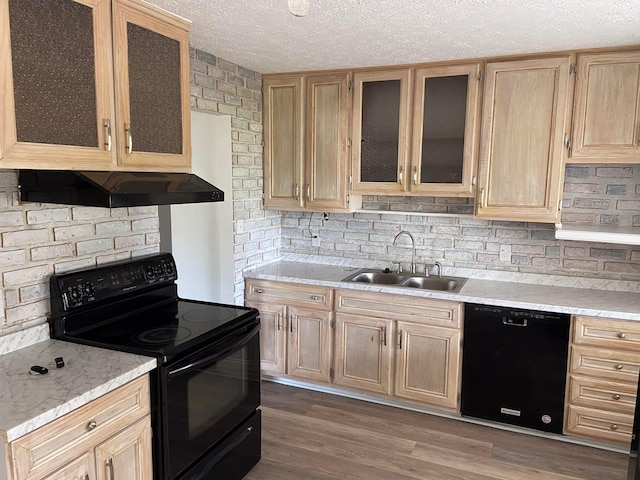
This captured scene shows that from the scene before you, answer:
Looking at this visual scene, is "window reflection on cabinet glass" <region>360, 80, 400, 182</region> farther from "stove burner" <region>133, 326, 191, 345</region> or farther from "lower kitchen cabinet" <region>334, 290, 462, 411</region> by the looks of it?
"stove burner" <region>133, 326, 191, 345</region>

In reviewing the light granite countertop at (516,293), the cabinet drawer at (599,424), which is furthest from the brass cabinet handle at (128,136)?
the cabinet drawer at (599,424)

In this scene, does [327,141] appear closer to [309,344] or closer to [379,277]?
[379,277]

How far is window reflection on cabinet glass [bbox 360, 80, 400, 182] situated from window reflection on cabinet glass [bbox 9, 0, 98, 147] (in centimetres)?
193

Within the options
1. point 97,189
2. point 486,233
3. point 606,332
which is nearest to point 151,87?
point 97,189

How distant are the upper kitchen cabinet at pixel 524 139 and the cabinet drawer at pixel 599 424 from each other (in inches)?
45.8

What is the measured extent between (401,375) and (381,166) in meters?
1.45

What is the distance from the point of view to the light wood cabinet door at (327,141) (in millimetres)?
3426

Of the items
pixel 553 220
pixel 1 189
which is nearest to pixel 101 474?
pixel 1 189

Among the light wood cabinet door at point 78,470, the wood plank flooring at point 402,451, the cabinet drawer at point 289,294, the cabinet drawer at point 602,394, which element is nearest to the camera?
the light wood cabinet door at point 78,470

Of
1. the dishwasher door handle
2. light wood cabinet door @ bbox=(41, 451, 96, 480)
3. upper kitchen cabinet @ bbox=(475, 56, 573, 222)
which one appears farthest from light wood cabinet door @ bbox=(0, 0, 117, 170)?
the dishwasher door handle

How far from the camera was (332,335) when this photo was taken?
11.2ft

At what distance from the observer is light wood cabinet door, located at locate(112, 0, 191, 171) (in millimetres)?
2041

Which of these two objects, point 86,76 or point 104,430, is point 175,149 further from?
point 104,430

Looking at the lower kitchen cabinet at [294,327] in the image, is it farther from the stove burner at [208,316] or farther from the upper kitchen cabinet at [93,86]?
the upper kitchen cabinet at [93,86]
